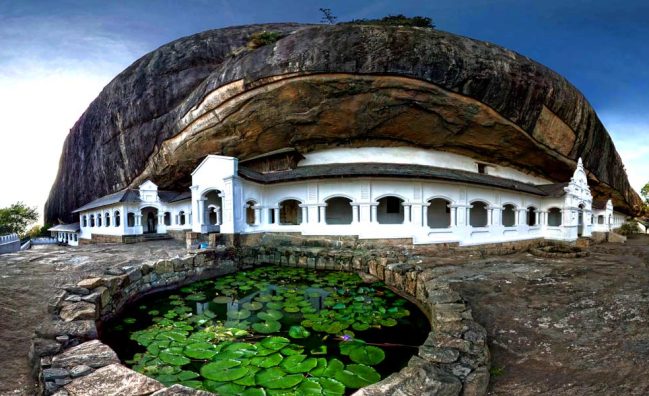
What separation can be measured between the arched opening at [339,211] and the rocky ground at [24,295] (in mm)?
9003

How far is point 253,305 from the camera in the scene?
6.29 metres

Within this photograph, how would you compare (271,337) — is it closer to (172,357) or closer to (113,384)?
(172,357)

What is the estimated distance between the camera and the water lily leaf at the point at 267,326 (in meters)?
4.94

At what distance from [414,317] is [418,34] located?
12.3 meters

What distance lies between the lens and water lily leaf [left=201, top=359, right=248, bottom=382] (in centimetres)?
349

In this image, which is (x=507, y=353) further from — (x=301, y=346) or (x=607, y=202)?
(x=607, y=202)

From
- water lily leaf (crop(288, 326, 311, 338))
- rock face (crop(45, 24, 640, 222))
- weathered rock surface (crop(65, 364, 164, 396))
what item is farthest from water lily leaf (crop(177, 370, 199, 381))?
rock face (crop(45, 24, 640, 222))

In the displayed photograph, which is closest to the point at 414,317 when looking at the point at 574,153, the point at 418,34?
the point at 418,34

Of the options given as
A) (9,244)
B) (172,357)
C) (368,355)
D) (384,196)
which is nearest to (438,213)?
(384,196)

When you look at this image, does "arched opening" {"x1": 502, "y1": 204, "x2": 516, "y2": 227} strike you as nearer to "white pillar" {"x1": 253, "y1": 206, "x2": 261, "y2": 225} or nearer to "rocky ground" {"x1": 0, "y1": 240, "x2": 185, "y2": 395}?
"white pillar" {"x1": 253, "y1": 206, "x2": 261, "y2": 225}

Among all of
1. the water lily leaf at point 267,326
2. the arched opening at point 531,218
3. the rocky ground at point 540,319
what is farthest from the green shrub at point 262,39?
the arched opening at point 531,218

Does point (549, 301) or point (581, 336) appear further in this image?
point (549, 301)

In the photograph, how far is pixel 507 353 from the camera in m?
3.88

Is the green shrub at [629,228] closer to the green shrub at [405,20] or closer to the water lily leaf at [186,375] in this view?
the green shrub at [405,20]
